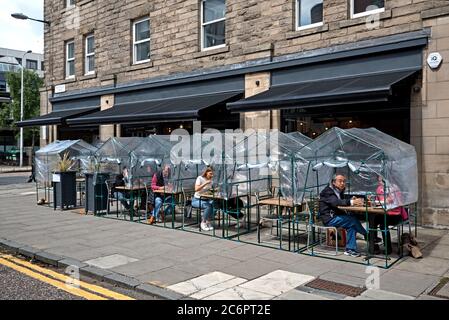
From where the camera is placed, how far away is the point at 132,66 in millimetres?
16828

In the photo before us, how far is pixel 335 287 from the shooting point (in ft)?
18.9

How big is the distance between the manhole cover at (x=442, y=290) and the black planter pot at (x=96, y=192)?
877 centimetres

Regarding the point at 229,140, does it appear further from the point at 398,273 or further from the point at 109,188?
the point at 398,273

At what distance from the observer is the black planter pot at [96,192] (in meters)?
11.9

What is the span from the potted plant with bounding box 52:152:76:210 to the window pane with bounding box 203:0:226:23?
651 cm

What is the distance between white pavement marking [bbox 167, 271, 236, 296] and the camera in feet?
18.5

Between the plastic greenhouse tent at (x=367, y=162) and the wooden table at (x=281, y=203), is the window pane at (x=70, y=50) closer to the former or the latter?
the wooden table at (x=281, y=203)

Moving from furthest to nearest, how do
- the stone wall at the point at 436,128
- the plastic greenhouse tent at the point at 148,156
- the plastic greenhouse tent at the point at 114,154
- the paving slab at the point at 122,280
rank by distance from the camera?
the plastic greenhouse tent at the point at 114,154 → the plastic greenhouse tent at the point at 148,156 → the stone wall at the point at 436,128 → the paving slab at the point at 122,280

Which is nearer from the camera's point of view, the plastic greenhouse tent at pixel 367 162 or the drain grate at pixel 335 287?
the drain grate at pixel 335 287

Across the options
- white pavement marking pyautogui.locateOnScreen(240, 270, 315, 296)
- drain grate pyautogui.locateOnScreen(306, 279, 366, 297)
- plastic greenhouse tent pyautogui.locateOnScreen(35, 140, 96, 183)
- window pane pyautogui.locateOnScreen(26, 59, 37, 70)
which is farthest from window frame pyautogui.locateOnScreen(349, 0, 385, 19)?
window pane pyautogui.locateOnScreen(26, 59, 37, 70)

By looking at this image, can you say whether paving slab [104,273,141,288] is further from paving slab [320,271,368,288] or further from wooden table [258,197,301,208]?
wooden table [258,197,301,208]

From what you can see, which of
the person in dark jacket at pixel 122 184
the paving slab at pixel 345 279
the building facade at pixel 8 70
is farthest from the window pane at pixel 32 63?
the paving slab at pixel 345 279
